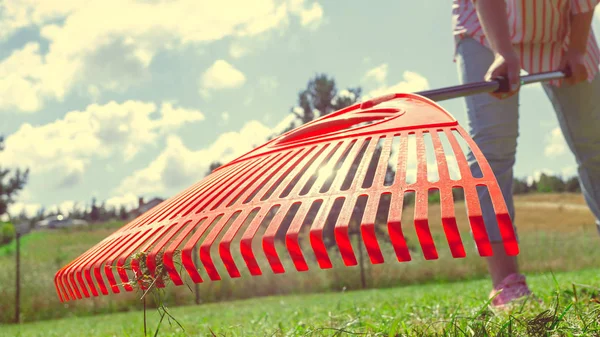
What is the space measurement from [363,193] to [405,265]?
381 inches

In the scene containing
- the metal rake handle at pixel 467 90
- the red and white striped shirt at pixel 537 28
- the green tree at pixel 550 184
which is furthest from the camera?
the green tree at pixel 550 184

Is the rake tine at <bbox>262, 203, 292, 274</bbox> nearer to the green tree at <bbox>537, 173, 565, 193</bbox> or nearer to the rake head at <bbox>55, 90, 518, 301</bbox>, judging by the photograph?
the rake head at <bbox>55, 90, 518, 301</bbox>

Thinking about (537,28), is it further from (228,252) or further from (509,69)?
(228,252)

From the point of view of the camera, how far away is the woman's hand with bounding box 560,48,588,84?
98.5 inches

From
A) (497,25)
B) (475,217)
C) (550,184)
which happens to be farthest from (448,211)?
(550,184)

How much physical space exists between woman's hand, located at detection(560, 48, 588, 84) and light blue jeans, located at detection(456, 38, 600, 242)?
94 mm

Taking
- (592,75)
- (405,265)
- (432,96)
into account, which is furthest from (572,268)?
(432,96)

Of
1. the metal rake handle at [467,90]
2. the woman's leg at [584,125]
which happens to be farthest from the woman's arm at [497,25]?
the woman's leg at [584,125]

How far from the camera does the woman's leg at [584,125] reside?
2.62 m

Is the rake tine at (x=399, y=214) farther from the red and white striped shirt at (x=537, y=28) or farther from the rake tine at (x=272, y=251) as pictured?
the red and white striped shirt at (x=537, y=28)

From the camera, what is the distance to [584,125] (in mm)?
2625

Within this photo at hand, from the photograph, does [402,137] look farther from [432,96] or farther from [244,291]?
[244,291]

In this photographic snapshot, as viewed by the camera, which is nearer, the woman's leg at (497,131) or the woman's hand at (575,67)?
the woman's leg at (497,131)

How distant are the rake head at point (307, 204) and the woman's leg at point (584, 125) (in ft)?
4.20
